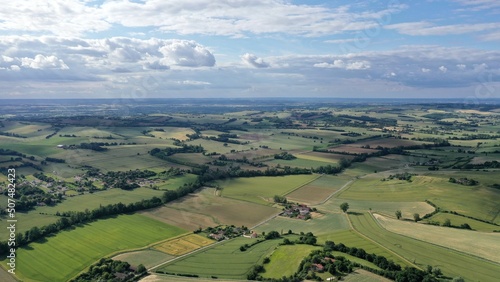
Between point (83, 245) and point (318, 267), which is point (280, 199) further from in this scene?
point (83, 245)

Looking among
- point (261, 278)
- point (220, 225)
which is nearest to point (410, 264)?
point (261, 278)

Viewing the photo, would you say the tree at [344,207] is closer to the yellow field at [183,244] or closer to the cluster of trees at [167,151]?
the yellow field at [183,244]

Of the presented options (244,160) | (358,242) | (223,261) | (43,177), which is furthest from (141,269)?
(244,160)

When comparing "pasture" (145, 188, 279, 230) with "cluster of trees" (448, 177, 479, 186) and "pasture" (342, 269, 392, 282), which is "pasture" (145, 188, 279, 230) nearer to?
"pasture" (342, 269, 392, 282)

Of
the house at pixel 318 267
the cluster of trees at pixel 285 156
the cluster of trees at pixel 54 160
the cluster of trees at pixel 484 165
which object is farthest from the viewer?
the cluster of trees at pixel 285 156

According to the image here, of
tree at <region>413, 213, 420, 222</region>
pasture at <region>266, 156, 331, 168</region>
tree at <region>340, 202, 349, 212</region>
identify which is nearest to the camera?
tree at <region>413, 213, 420, 222</region>

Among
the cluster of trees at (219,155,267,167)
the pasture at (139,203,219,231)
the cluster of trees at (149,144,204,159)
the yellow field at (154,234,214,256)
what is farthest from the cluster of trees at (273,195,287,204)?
the cluster of trees at (149,144,204,159)

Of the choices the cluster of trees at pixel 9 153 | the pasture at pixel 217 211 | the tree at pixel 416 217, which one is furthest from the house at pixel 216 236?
the cluster of trees at pixel 9 153
